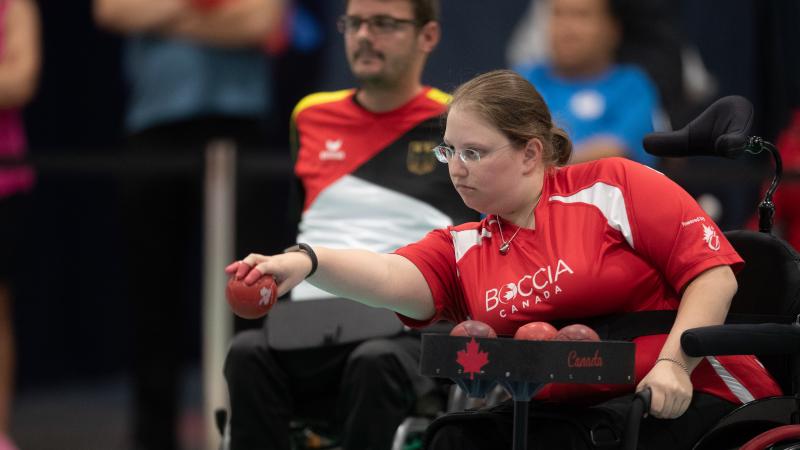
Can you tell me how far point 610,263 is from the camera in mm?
2652

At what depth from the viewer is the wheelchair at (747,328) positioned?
2432 mm

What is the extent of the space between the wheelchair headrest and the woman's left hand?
1.63 ft

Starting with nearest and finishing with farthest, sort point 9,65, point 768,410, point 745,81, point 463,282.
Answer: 1. point 768,410
2. point 463,282
3. point 9,65
4. point 745,81

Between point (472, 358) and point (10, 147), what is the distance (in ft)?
9.63

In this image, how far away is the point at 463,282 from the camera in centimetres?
279

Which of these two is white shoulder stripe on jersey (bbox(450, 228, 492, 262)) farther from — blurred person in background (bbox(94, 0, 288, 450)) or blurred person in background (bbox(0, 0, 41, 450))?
blurred person in background (bbox(0, 0, 41, 450))

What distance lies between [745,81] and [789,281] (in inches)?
141

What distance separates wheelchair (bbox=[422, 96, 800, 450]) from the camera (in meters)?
2.43

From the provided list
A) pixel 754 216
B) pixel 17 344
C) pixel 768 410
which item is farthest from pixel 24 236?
pixel 768 410

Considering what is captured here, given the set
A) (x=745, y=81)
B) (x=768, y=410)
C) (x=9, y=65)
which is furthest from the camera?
(x=745, y=81)

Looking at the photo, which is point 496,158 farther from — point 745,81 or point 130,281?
point 745,81

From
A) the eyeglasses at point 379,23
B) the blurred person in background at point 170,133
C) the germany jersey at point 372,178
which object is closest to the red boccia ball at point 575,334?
the germany jersey at point 372,178

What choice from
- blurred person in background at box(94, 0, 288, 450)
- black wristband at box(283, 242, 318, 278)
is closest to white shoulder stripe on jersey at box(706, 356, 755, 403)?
black wristband at box(283, 242, 318, 278)

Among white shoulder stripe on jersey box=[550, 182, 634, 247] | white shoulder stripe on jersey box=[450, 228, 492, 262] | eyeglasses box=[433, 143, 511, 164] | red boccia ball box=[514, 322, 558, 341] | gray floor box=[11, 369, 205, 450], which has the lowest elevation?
gray floor box=[11, 369, 205, 450]
